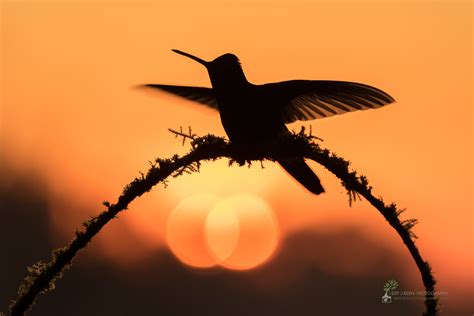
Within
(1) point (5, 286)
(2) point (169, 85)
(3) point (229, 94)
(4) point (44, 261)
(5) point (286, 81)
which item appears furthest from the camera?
(1) point (5, 286)

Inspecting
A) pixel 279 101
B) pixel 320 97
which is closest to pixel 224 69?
pixel 279 101

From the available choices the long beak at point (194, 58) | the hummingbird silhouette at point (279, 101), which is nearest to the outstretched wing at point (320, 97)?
the hummingbird silhouette at point (279, 101)

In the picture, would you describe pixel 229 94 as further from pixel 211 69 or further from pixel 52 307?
pixel 52 307

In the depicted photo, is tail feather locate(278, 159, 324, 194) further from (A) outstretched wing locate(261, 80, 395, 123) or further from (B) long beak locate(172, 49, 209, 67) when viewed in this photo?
(B) long beak locate(172, 49, 209, 67)

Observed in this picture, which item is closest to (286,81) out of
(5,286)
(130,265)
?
(5,286)

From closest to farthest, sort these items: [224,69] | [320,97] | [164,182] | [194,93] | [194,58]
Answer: [164,182], [320,97], [224,69], [194,58], [194,93]

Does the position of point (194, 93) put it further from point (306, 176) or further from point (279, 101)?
point (306, 176)
